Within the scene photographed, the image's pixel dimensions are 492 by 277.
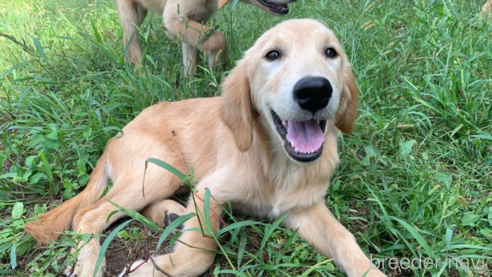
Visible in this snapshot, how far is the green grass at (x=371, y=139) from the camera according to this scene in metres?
1.75

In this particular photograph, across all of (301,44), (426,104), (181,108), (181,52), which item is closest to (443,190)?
(426,104)

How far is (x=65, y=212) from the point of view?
2027 mm

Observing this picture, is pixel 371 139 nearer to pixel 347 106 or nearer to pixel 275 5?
pixel 347 106

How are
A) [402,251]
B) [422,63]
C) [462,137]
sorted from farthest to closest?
[422,63] → [462,137] → [402,251]

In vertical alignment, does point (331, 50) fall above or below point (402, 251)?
above

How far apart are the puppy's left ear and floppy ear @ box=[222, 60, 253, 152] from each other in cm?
54

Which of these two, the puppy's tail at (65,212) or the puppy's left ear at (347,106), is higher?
the puppy's left ear at (347,106)

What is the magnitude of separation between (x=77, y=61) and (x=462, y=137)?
376cm

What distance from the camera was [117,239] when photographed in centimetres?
198

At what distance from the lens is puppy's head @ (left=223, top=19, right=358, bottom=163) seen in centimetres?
162

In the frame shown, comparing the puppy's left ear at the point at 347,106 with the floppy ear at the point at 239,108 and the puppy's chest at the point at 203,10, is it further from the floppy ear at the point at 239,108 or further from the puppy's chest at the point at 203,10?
the puppy's chest at the point at 203,10

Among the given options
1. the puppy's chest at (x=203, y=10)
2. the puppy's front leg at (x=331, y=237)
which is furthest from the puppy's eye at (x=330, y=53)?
the puppy's chest at (x=203, y=10)

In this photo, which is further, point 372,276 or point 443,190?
point 443,190

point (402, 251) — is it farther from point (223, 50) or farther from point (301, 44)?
point (223, 50)
